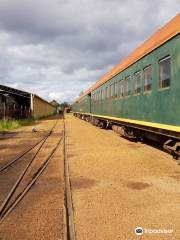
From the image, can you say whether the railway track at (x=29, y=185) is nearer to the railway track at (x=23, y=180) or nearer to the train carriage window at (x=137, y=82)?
the railway track at (x=23, y=180)

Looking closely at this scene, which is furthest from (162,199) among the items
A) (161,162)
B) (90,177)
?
(161,162)

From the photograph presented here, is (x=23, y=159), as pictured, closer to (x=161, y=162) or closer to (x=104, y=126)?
(x=161, y=162)

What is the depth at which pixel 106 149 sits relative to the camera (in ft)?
40.3

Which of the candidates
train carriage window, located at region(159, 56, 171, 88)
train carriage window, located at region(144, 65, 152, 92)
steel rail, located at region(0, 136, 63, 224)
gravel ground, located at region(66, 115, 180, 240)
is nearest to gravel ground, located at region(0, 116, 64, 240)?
steel rail, located at region(0, 136, 63, 224)

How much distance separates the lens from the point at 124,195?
5984 millimetres

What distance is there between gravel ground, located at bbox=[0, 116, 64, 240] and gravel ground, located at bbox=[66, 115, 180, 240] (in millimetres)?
291

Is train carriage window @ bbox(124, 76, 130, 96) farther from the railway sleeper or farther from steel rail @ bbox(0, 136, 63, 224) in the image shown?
the railway sleeper

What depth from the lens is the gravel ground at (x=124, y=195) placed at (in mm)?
4434

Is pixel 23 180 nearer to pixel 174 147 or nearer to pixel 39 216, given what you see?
pixel 39 216

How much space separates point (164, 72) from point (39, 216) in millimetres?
5276

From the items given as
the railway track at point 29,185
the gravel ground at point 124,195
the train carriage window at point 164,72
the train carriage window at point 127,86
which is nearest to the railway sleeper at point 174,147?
the gravel ground at point 124,195

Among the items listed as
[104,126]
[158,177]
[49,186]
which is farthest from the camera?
[104,126]

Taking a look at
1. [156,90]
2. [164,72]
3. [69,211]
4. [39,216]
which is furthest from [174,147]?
[39,216]

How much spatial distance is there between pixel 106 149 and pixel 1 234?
8172 millimetres
